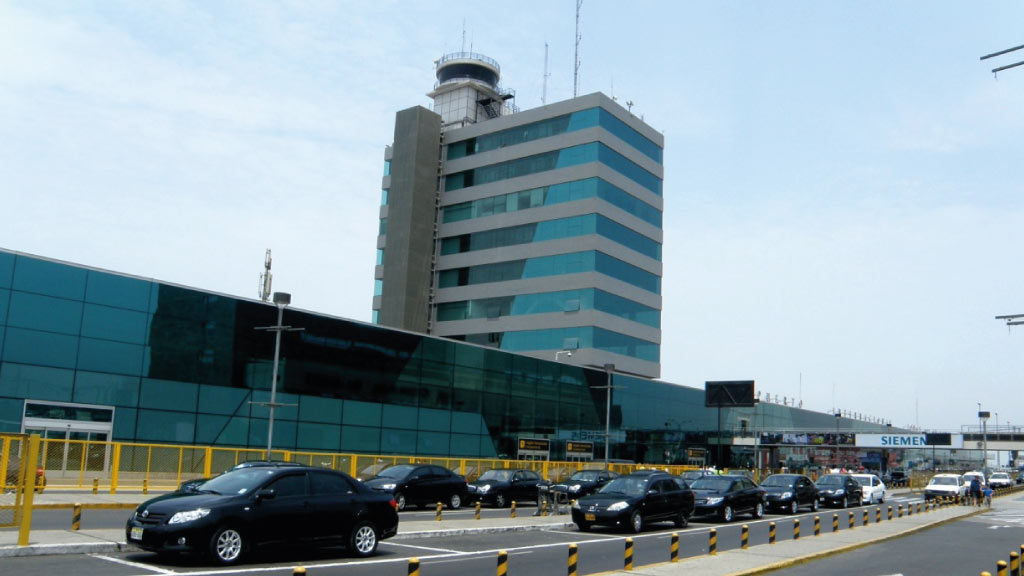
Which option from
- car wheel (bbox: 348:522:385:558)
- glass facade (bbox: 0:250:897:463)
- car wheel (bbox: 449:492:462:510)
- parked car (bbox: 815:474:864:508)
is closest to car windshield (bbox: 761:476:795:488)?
parked car (bbox: 815:474:864:508)

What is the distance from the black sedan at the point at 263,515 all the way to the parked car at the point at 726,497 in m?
14.6

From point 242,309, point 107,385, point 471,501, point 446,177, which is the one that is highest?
point 446,177

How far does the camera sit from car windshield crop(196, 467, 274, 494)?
14422mm

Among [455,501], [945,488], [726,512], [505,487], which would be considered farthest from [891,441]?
[455,501]

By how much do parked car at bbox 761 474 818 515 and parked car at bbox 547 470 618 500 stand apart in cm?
633

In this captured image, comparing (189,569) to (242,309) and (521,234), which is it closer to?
(242,309)

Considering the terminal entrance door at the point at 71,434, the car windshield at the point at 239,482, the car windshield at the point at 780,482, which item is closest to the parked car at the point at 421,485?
the terminal entrance door at the point at 71,434

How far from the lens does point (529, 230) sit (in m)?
73.1

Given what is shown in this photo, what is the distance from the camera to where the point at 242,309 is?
39938mm

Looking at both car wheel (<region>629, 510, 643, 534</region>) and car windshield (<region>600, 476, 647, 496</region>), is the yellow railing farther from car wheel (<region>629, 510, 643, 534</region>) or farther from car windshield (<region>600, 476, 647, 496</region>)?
car wheel (<region>629, 510, 643, 534</region>)

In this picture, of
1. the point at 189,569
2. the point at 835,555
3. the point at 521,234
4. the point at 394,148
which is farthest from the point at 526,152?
the point at 189,569

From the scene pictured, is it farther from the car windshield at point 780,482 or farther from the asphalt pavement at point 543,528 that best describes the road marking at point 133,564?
the car windshield at point 780,482

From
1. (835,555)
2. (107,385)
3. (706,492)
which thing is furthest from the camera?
(107,385)

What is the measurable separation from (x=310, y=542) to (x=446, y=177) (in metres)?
67.3
